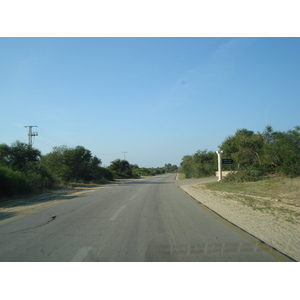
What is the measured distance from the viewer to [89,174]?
45.5 meters

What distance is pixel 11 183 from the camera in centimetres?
1986

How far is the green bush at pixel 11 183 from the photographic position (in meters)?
19.3

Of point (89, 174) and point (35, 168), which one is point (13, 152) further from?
point (89, 174)

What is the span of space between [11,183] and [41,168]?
22.6 feet

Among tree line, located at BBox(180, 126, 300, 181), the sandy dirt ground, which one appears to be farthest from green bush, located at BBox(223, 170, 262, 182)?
the sandy dirt ground

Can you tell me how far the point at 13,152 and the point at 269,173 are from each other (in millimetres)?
28320

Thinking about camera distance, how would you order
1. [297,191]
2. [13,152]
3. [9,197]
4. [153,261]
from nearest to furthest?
[153,261] → [297,191] → [9,197] → [13,152]

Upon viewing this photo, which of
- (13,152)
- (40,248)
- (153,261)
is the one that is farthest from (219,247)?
→ (13,152)

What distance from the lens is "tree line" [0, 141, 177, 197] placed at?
20541 millimetres

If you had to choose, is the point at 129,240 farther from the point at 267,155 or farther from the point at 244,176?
the point at 267,155

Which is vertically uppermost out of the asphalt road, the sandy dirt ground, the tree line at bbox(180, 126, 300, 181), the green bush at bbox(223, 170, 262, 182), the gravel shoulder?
the tree line at bbox(180, 126, 300, 181)

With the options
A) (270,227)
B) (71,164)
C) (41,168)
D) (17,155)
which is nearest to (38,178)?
(41,168)


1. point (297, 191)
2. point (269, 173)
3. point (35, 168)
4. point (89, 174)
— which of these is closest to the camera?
point (297, 191)

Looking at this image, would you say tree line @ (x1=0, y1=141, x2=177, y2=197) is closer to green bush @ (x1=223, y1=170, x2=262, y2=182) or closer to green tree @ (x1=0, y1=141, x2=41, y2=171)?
green tree @ (x1=0, y1=141, x2=41, y2=171)
